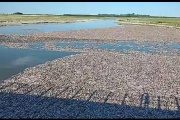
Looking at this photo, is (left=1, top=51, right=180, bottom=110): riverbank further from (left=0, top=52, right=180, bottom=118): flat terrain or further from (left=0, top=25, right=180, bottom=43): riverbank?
(left=0, top=25, right=180, bottom=43): riverbank

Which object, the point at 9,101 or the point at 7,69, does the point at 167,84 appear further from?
the point at 7,69

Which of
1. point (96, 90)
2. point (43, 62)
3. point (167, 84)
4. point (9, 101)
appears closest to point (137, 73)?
point (167, 84)

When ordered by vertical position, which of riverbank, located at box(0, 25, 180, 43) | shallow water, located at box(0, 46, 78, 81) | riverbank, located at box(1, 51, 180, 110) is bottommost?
riverbank, located at box(0, 25, 180, 43)

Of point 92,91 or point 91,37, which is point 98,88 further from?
point 91,37

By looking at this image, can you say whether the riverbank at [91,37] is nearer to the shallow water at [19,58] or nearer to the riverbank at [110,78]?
the shallow water at [19,58]

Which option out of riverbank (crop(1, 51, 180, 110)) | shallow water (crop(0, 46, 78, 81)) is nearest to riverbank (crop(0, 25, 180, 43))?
shallow water (crop(0, 46, 78, 81))

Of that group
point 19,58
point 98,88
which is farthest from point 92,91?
point 19,58

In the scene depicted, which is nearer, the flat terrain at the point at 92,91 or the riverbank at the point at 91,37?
the flat terrain at the point at 92,91

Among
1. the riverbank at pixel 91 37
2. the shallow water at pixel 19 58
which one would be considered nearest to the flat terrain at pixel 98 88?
the shallow water at pixel 19 58

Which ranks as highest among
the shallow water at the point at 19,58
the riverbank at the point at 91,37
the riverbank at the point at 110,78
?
the riverbank at the point at 110,78
